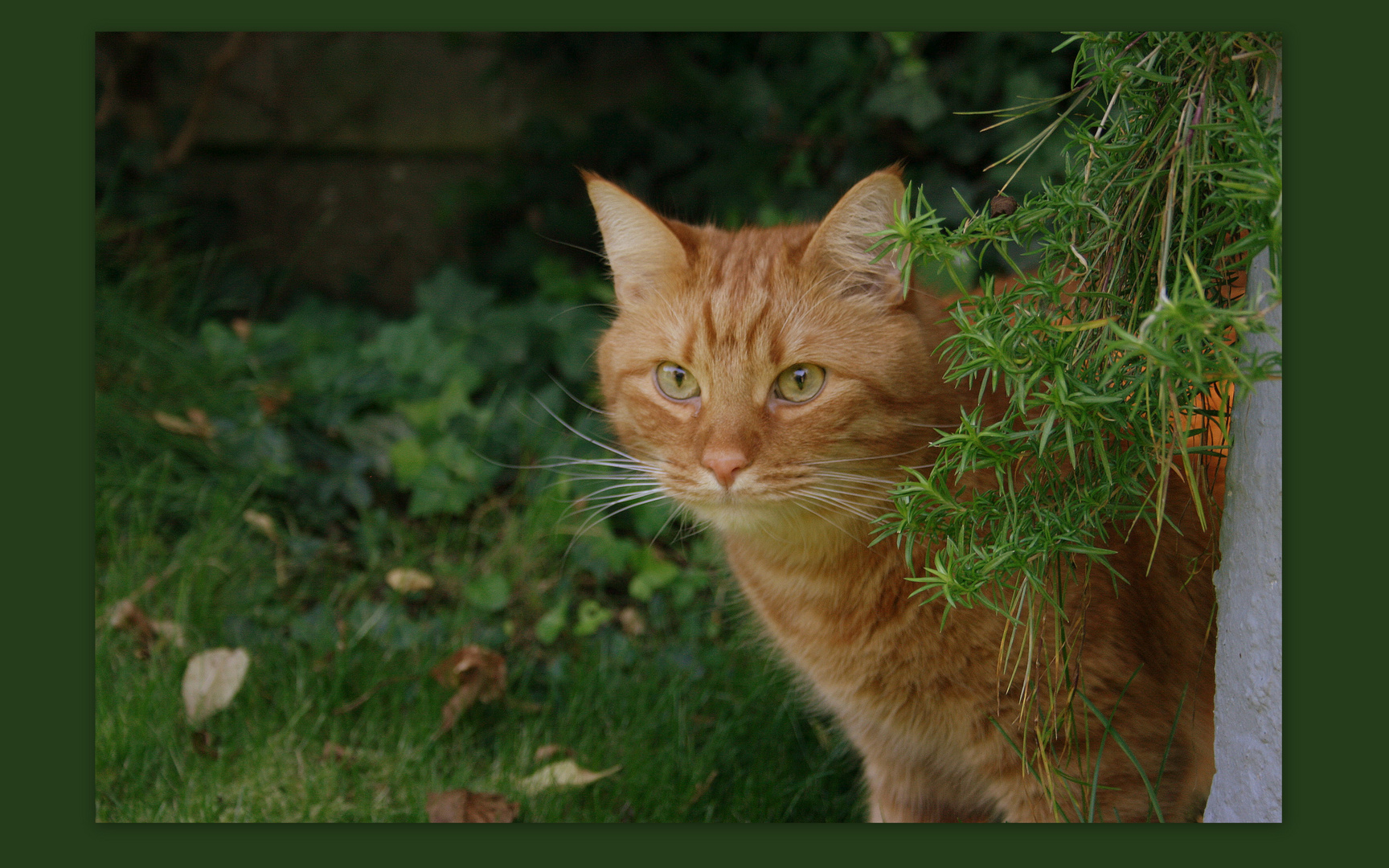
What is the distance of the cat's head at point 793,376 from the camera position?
5.60 ft

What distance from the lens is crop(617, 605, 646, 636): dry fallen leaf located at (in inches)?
109

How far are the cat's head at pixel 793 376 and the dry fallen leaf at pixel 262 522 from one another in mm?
1334

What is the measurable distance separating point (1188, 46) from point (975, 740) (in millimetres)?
1057

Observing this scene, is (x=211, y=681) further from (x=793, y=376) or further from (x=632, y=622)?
(x=793, y=376)

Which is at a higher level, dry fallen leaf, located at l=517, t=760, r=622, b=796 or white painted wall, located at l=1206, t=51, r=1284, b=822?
white painted wall, located at l=1206, t=51, r=1284, b=822

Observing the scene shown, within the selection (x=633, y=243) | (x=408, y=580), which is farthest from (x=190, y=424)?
(x=633, y=243)

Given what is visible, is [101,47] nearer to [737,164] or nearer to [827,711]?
[737,164]

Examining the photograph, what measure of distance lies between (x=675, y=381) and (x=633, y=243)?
271 millimetres

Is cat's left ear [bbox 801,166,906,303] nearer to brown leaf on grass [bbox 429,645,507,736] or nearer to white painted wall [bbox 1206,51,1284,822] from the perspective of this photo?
white painted wall [bbox 1206,51,1284,822]

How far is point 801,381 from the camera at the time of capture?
69.9 inches

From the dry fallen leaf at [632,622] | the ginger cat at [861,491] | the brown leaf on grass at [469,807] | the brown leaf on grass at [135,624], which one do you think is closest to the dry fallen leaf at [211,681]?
the brown leaf on grass at [135,624]

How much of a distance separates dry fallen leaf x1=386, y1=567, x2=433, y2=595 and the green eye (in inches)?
52.3

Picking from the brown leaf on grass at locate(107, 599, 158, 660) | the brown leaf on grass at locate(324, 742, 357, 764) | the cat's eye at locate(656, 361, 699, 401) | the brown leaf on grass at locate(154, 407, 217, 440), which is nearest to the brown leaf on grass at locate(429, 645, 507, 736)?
the brown leaf on grass at locate(324, 742, 357, 764)

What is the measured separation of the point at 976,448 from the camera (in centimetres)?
141
